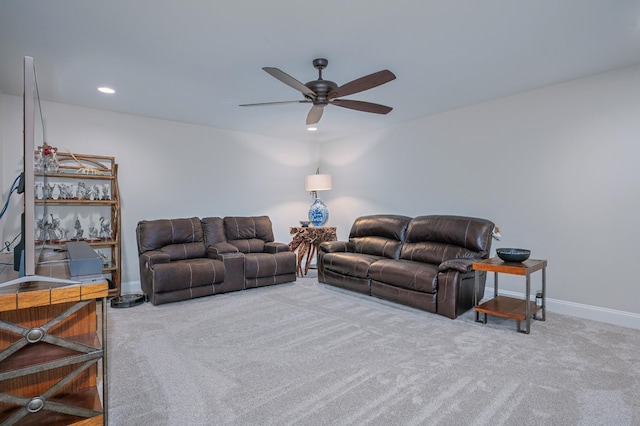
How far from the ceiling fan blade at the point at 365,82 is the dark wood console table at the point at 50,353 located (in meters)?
2.22

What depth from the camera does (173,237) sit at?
4.61 meters

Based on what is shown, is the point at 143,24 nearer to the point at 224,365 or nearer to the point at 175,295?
the point at 224,365

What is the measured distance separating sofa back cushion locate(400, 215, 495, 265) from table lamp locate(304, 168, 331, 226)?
1897 millimetres

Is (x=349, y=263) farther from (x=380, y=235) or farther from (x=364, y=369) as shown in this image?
(x=364, y=369)

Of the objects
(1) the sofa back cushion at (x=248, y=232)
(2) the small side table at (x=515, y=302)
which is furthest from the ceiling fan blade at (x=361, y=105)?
(1) the sofa back cushion at (x=248, y=232)

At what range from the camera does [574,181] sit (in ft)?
11.8

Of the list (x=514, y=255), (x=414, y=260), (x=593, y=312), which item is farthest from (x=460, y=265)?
(x=593, y=312)

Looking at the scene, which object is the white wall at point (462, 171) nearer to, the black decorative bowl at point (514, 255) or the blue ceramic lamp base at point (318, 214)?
the blue ceramic lamp base at point (318, 214)

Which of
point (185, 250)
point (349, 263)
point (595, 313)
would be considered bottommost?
point (595, 313)

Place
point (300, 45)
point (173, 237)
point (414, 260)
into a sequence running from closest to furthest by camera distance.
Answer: point (300, 45) < point (414, 260) < point (173, 237)

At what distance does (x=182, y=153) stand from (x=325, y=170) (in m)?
2.73

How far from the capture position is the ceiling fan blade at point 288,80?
2.48 meters

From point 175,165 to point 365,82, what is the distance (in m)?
3.51

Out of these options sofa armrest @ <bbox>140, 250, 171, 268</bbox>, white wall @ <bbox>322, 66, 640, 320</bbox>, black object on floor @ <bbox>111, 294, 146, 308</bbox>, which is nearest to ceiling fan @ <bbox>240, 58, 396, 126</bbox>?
white wall @ <bbox>322, 66, 640, 320</bbox>
